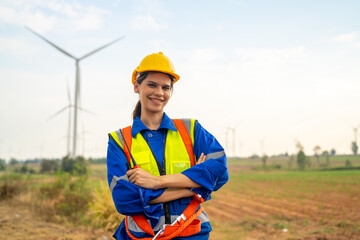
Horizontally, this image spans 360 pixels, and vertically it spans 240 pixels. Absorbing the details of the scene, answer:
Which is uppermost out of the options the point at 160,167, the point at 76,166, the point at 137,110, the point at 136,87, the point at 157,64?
the point at 157,64

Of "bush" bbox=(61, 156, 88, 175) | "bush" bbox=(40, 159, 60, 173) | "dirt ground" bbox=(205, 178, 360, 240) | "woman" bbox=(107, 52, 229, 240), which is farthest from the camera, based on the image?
"bush" bbox=(40, 159, 60, 173)

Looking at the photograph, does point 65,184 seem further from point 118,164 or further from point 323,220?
point 118,164

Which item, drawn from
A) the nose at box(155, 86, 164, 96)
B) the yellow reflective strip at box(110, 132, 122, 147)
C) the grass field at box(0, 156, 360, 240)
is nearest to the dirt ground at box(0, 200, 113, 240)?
the grass field at box(0, 156, 360, 240)

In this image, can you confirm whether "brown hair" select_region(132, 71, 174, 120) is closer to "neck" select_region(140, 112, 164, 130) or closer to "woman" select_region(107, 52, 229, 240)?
"woman" select_region(107, 52, 229, 240)

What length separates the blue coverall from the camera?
2365 mm

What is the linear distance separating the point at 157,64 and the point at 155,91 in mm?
212

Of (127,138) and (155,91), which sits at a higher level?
(155,91)

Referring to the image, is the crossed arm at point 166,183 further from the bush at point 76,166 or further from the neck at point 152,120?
the bush at point 76,166

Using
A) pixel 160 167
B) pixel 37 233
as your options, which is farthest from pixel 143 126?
pixel 37 233

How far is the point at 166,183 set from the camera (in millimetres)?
2387

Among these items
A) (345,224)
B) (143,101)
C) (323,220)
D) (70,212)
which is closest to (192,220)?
(143,101)

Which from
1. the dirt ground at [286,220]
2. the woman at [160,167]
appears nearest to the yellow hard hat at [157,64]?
the woman at [160,167]

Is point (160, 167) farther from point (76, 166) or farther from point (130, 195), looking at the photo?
point (76, 166)

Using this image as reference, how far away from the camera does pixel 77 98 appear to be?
1808 cm
